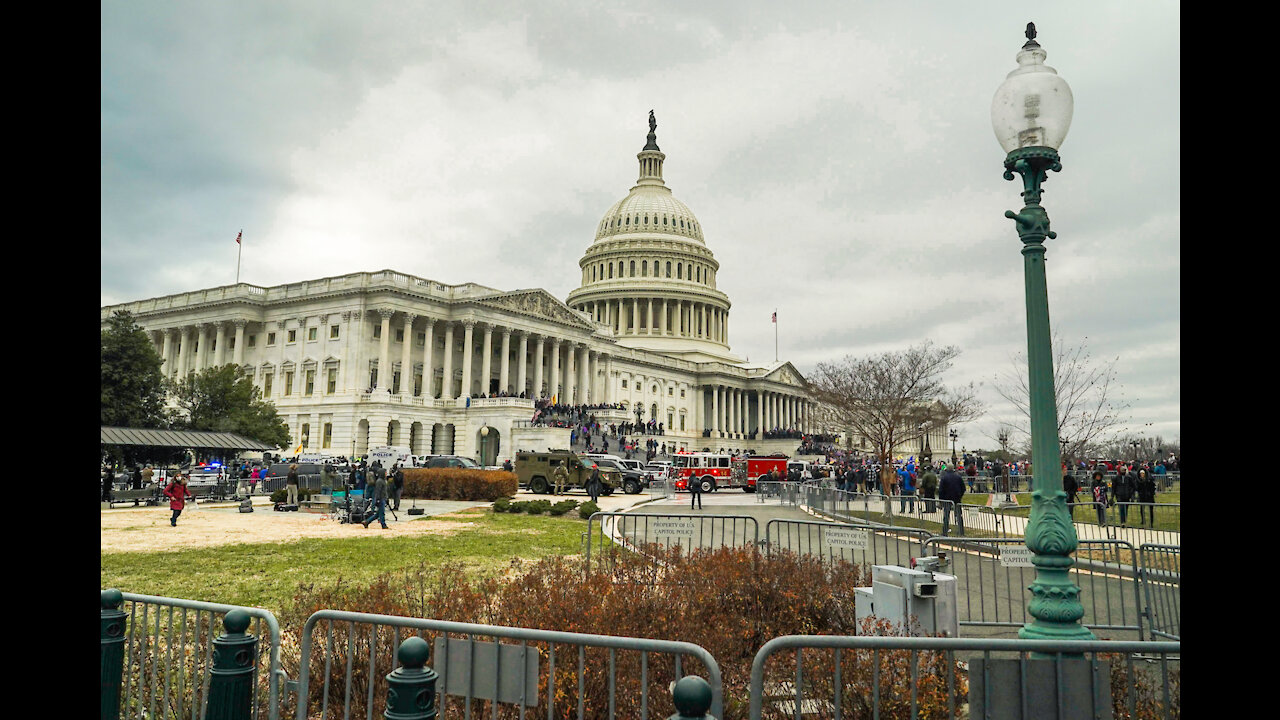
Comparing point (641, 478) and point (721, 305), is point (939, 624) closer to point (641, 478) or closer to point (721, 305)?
point (641, 478)

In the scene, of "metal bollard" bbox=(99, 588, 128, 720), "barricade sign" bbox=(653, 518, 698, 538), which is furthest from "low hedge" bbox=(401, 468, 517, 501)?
"metal bollard" bbox=(99, 588, 128, 720)

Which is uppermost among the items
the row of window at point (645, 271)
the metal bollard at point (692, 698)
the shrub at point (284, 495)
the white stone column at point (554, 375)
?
the row of window at point (645, 271)

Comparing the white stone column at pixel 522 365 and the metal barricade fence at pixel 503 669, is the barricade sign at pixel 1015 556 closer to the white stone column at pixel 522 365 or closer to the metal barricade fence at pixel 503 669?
the metal barricade fence at pixel 503 669

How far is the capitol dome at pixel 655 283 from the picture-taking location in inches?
4820

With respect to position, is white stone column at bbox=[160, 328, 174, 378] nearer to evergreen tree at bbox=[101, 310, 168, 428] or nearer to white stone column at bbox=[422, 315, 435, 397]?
white stone column at bbox=[422, 315, 435, 397]

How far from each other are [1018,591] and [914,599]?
5915 mm

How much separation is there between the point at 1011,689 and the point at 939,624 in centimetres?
472

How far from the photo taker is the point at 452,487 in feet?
119

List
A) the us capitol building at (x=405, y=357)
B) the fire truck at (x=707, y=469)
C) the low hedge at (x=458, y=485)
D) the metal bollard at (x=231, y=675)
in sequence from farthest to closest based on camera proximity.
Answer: the us capitol building at (x=405, y=357) < the fire truck at (x=707, y=469) < the low hedge at (x=458, y=485) < the metal bollard at (x=231, y=675)

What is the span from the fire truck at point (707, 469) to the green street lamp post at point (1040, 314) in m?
43.8

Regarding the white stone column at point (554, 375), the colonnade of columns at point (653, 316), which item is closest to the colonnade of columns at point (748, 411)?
the colonnade of columns at point (653, 316)

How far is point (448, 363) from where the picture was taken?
254 ft
